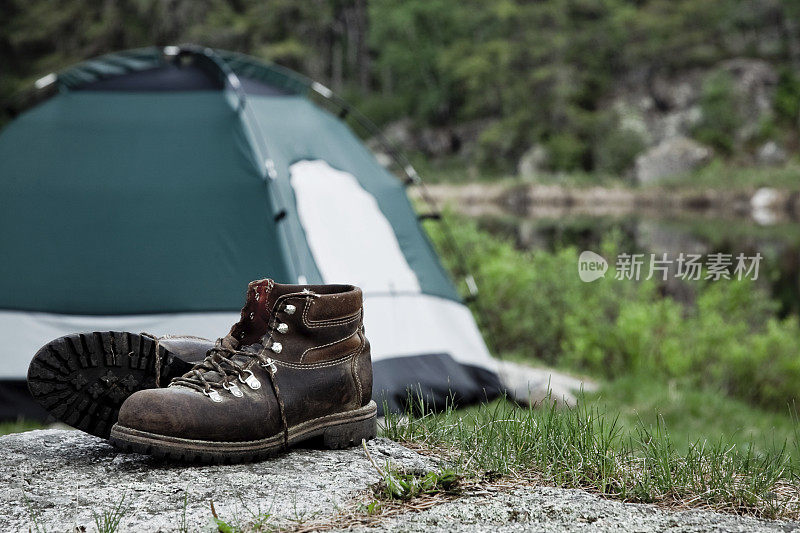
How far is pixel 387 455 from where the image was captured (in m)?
1.83

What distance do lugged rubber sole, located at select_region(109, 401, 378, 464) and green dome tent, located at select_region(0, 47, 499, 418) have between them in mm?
1702

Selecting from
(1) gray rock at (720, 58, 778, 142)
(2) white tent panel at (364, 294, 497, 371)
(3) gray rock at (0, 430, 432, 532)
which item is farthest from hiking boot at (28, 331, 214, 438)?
(1) gray rock at (720, 58, 778, 142)

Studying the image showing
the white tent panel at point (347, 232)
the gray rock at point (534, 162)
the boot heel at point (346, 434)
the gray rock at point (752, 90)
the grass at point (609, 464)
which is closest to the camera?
the grass at point (609, 464)

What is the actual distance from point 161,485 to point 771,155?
1429 inches

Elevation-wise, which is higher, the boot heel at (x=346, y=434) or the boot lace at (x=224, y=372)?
the boot lace at (x=224, y=372)

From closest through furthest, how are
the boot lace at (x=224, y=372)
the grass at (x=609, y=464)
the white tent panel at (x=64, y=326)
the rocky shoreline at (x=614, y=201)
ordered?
1. the grass at (x=609, y=464)
2. the boot lace at (x=224, y=372)
3. the white tent panel at (x=64, y=326)
4. the rocky shoreline at (x=614, y=201)

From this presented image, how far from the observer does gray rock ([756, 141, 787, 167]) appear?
33.3 metres

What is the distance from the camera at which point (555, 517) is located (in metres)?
1.47

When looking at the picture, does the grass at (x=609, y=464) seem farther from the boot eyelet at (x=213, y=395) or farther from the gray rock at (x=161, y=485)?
the boot eyelet at (x=213, y=395)

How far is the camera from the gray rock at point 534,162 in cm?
3772

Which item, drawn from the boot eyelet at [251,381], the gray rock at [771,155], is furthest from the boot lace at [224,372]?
the gray rock at [771,155]

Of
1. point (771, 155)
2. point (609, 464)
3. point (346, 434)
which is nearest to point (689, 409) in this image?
point (609, 464)

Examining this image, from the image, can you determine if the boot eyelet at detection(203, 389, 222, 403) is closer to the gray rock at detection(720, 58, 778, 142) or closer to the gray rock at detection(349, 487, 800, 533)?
the gray rock at detection(349, 487, 800, 533)

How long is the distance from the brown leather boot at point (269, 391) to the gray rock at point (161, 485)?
2.1 inches
